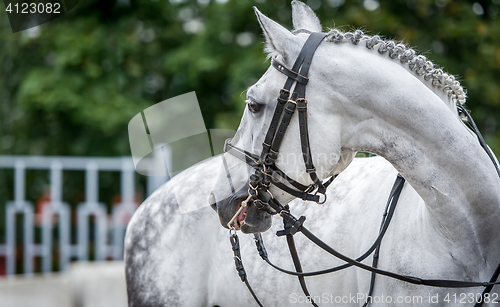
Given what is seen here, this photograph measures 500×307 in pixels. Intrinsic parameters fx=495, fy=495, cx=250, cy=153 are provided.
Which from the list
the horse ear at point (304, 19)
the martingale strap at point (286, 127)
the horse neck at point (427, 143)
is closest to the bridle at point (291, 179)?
the martingale strap at point (286, 127)

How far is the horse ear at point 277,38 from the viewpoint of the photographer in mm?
2029

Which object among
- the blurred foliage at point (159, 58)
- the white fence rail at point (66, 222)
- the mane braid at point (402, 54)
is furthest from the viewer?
the blurred foliage at point (159, 58)

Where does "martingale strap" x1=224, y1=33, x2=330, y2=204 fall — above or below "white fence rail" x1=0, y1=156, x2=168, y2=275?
above

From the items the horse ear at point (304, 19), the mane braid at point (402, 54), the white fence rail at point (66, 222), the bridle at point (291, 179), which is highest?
the horse ear at point (304, 19)

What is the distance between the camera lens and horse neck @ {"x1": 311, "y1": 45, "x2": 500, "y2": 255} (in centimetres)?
199

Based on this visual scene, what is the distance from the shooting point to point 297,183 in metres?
2.15

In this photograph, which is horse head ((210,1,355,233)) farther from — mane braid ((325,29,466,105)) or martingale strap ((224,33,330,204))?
mane braid ((325,29,466,105))

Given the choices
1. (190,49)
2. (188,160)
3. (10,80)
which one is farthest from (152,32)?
(188,160)

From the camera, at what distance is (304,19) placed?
2.39 meters

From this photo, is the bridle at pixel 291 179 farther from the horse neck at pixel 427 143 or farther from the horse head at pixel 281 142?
the horse neck at pixel 427 143

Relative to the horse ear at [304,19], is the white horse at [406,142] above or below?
below

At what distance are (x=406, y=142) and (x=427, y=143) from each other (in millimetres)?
81

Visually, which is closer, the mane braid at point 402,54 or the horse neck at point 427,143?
the horse neck at point 427,143

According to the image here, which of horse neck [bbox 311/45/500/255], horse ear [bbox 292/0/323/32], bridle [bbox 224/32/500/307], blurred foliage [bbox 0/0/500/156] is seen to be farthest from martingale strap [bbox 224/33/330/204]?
blurred foliage [bbox 0/0/500/156]
